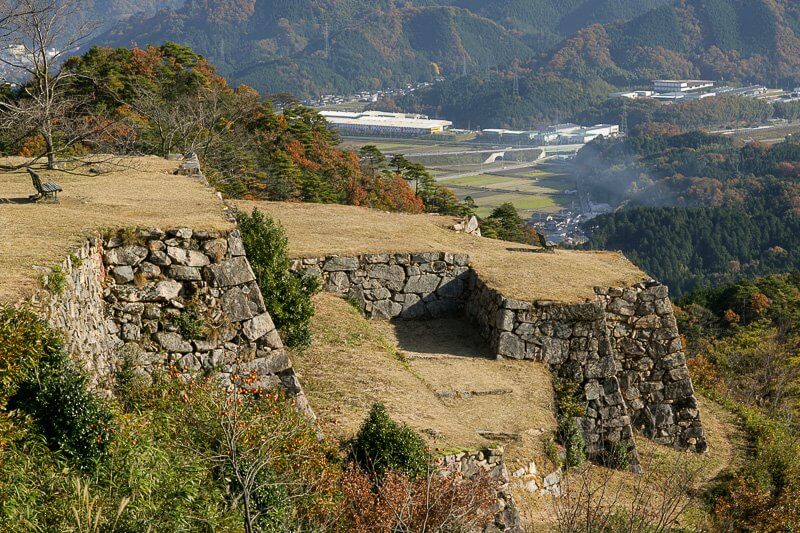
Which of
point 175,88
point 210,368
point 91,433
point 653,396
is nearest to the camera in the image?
point 91,433

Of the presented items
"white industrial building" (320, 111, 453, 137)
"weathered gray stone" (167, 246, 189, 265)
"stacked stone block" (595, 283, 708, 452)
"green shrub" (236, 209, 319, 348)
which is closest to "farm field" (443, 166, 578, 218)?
"white industrial building" (320, 111, 453, 137)

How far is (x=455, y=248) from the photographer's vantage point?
16906mm

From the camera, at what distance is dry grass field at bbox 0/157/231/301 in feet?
29.3

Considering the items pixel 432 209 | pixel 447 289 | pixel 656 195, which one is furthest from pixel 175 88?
pixel 656 195

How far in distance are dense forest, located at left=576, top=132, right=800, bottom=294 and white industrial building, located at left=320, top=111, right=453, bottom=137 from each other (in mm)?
31304

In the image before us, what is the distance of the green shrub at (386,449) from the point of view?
9031 mm

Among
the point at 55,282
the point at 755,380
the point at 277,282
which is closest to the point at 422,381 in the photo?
the point at 277,282

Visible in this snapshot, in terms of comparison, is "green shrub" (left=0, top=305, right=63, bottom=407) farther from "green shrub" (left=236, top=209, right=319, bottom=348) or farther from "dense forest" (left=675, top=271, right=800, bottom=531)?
"dense forest" (left=675, top=271, right=800, bottom=531)

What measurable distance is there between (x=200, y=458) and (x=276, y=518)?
0.89 meters

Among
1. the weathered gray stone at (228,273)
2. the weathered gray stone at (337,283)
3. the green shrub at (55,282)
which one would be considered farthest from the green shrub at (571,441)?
the green shrub at (55,282)

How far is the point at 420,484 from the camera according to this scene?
8758mm

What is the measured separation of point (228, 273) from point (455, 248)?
753 cm

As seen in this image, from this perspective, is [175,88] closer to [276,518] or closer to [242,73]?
[276,518]

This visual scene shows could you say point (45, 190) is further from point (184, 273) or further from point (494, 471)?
point (494, 471)
